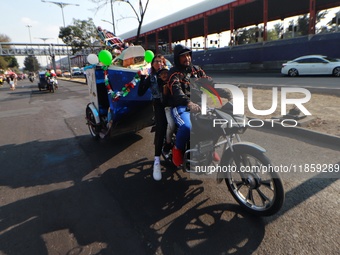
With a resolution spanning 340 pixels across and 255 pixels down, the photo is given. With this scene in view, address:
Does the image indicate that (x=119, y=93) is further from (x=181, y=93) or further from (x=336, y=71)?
(x=336, y=71)

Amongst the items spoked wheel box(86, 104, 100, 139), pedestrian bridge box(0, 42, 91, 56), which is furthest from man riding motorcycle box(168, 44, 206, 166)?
pedestrian bridge box(0, 42, 91, 56)

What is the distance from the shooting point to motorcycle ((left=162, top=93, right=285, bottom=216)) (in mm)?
2479

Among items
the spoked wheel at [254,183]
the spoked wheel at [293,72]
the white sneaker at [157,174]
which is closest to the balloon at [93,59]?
the white sneaker at [157,174]

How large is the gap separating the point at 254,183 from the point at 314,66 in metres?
15.3

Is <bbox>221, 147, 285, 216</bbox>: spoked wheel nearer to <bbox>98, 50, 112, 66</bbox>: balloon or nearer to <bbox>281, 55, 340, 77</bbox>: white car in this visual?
<bbox>98, 50, 112, 66</bbox>: balloon

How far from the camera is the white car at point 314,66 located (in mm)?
14062

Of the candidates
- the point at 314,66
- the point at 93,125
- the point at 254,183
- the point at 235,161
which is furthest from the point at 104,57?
the point at 314,66

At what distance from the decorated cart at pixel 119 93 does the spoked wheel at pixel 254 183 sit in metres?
2.28

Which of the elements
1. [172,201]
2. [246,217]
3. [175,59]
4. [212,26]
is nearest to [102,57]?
[175,59]

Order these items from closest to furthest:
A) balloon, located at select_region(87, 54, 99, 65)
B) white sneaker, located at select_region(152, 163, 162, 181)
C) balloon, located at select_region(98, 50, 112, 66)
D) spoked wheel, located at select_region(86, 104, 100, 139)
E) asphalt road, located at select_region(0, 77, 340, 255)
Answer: asphalt road, located at select_region(0, 77, 340, 255) → white sneaker, located at select_region(152, 163, 162, 181) → balloon, located at select_region(98, 50, 112, 66) → balloon, located at select_region(87, 54, 99, 65) → spoked wheel, located at select_region(86, 104, 100, 139)

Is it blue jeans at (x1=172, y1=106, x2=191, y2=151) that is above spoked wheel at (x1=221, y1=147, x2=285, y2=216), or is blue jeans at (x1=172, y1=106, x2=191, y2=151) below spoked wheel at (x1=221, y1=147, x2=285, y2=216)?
above

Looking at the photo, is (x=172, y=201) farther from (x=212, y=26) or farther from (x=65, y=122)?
(x=212, y=26)

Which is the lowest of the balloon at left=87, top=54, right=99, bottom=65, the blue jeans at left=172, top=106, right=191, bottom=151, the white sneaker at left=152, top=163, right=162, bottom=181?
the white sneaker at left=152, top=163, right=162, bottom=181

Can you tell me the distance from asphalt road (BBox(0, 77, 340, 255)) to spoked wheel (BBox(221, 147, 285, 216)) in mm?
133
